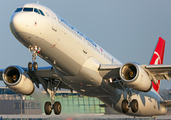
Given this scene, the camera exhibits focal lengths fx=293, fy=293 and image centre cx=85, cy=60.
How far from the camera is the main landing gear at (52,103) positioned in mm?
23984

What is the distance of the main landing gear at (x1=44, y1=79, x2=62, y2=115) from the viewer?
78.7 feet

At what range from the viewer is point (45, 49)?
18.8 m

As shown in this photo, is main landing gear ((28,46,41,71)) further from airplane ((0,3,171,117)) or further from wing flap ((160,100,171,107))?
wing flap ((160,100,171,107))

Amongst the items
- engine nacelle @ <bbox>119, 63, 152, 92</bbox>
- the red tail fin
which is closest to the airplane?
engine nacelle @ <bbox>119, 63, 152, 92</bbox>

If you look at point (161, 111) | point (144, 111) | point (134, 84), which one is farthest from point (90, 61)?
point (161, 111)

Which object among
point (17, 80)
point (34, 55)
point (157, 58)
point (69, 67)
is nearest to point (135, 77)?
point (69, 67)

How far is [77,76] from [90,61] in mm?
1489

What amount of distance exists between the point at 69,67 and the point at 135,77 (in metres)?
4.73

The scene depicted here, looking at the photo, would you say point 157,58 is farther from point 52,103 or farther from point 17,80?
point 17,80

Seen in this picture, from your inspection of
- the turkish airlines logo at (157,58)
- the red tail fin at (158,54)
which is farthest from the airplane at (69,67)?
the turkish airlines logo at (157,58)

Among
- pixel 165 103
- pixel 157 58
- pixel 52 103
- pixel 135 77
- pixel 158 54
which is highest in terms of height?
pixel 158 54

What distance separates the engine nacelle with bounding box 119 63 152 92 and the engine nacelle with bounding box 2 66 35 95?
25.9ft

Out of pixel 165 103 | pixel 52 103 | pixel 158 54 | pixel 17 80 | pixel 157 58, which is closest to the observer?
pixel 17 80

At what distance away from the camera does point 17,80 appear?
23.8m
